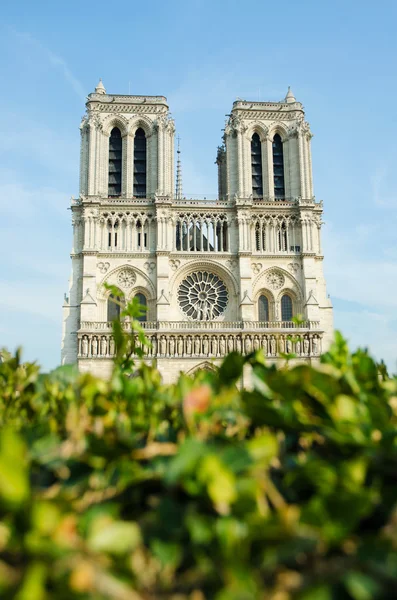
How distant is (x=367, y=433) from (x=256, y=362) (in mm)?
849

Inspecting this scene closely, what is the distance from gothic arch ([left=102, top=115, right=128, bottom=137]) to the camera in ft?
95.5

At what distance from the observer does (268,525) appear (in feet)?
3.33

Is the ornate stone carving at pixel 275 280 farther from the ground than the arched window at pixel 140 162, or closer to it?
closer to it

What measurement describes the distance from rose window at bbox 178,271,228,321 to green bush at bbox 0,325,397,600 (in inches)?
1050

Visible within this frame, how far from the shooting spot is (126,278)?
2766 cm

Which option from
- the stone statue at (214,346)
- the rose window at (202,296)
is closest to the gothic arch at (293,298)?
the rose window at (202,296)

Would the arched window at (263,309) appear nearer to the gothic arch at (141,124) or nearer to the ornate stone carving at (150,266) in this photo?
the ornate stone carving at (150,266)

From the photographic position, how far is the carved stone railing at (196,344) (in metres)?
26.0

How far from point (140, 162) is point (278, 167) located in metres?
7.72

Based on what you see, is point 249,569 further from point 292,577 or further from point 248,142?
point 248,142

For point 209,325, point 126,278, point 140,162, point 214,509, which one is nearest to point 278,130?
point 140,162

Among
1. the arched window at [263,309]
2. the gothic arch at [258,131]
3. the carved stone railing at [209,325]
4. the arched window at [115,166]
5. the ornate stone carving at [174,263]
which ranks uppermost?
the gothic arch at [258,131]

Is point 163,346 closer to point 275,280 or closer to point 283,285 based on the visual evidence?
point 275,280

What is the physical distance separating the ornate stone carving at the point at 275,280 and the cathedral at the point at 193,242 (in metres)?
0.06
